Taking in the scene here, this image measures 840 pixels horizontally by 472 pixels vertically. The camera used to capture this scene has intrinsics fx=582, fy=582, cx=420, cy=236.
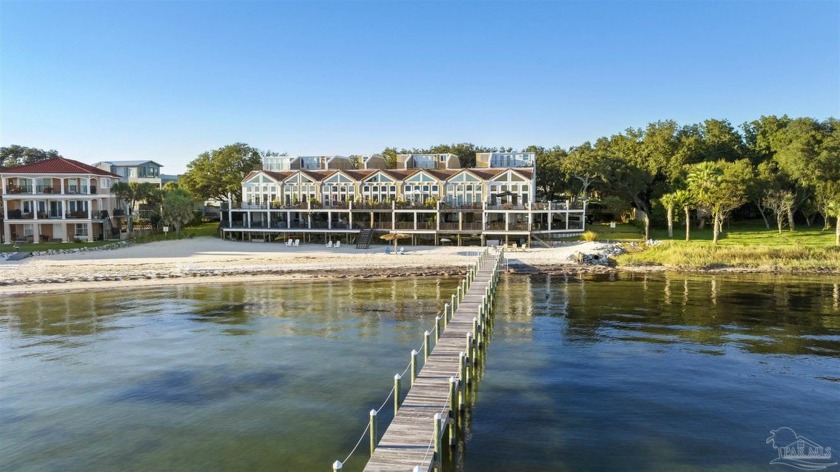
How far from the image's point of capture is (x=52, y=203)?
58.1 m

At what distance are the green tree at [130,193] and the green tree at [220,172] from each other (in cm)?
808

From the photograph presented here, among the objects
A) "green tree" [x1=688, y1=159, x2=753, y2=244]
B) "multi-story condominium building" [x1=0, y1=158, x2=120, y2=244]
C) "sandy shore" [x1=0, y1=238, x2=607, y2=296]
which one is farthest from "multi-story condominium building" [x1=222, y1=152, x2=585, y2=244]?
"multi-story condominium building" [x1=0, y1=158, x2=120, y2=244]

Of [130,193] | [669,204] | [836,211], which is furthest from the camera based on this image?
[130,193]

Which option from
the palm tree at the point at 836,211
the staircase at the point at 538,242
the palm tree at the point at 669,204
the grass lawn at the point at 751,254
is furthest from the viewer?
the palm tree at the point at 669,204

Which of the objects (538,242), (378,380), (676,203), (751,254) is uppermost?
(676,203)

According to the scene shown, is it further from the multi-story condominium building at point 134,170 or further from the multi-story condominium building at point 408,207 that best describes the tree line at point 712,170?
the multi-story condominium building at point 134,170

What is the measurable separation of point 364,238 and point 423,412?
143 ft

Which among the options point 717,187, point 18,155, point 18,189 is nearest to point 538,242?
point 717,187

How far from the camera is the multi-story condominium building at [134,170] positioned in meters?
81.1

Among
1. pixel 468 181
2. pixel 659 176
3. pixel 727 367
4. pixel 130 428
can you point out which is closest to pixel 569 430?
pixel 727 367

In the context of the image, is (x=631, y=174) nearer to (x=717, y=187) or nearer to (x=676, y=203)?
(x=676, y=203)

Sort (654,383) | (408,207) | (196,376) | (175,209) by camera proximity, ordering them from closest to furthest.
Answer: (654,383) < (196,376) < (408,207) < (175,209)

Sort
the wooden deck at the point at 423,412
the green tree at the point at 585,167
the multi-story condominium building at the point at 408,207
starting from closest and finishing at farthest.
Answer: the wooden deck at the point at 423,412 → the multi-story condominium building at the point at 408,207 → the green tree at the point at 585,167

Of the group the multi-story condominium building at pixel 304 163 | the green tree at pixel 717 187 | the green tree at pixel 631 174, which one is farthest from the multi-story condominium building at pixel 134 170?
the green tree at pixel 717 187
